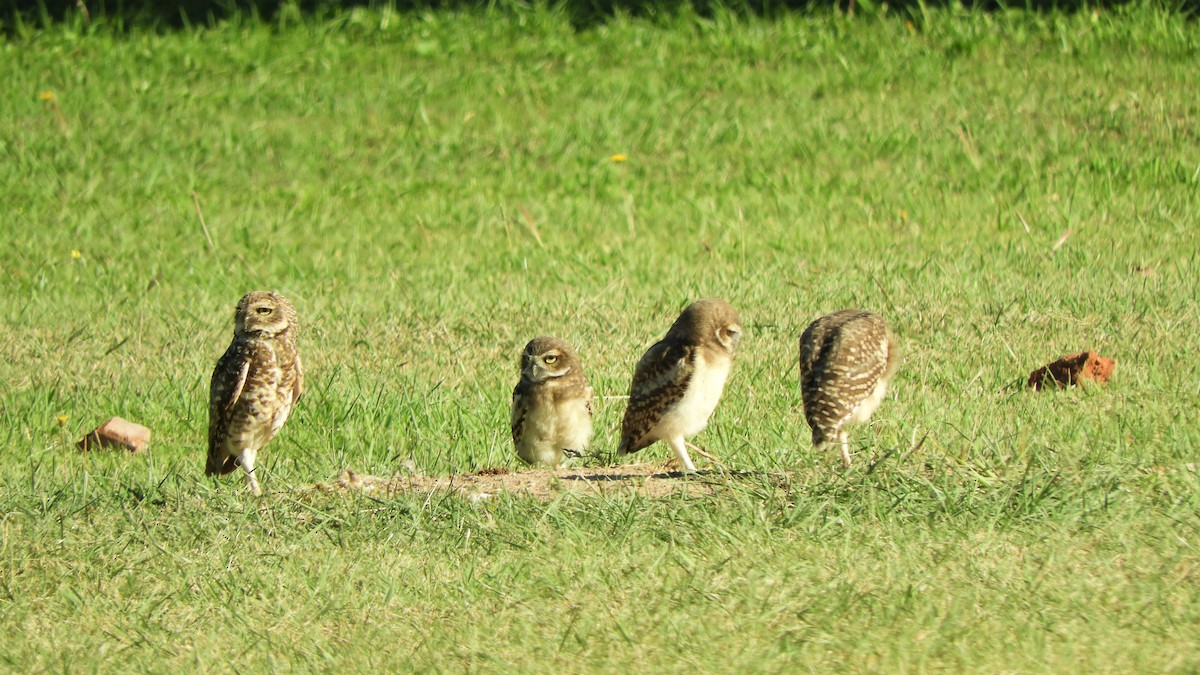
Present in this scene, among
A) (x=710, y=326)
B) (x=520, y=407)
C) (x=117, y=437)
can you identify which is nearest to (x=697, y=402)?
(x=710, y=326)

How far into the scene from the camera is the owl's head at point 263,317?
736 cm

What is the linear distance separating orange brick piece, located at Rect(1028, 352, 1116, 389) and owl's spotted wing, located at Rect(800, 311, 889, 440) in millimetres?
1403

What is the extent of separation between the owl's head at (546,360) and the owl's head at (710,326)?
66cm

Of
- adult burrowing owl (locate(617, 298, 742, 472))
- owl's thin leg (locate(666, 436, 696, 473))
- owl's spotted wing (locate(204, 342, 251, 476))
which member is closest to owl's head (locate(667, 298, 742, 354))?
adult burrowing owl (locate(617, 298, 742, 472))

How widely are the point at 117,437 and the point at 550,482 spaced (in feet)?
8.61

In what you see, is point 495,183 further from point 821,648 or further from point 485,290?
point 821,648

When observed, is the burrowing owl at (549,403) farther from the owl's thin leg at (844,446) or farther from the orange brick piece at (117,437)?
the orange brick piece at (117,437)

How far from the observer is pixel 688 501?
6.33 m

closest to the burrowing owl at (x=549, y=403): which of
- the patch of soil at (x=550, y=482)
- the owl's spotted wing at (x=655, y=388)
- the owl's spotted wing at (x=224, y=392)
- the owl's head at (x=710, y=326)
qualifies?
the patch of soil at (x=550, y=482)

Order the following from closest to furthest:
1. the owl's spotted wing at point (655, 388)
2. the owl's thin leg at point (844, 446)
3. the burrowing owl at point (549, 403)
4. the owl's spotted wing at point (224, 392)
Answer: the owl's thin leg at point (844, 446)
the owl's spotted wing at point (655, 388)
the owl's spotted wing at point (224, 392)
the burrowing owl at point (549, 403)

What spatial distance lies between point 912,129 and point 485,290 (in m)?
4.77

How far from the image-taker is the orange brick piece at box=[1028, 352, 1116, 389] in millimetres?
7992

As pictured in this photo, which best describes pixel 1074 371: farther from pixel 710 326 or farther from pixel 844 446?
pixel 710 326

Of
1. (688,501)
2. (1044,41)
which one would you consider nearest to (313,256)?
(688,501)
